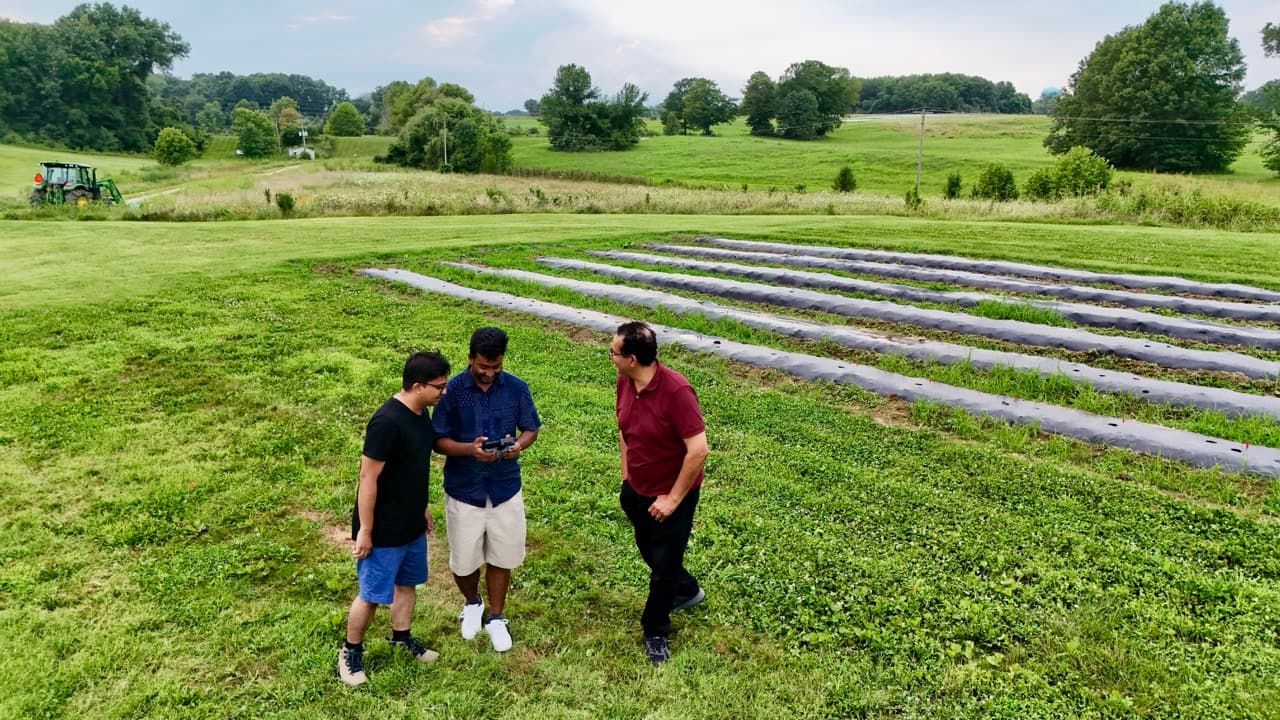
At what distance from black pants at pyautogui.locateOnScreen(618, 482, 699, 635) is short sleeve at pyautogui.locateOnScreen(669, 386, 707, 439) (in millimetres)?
387

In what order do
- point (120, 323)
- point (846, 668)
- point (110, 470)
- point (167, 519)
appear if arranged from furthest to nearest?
point (120, 323) → point (110, 470) → point (167, 519) → point (846, 668)

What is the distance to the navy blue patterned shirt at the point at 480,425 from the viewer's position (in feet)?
11.9

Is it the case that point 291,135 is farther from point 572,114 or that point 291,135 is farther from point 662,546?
point 662,546

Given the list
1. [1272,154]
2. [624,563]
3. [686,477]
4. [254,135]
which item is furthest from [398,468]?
[254,135]

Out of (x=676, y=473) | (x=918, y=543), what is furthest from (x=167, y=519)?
(x=918, y=543)

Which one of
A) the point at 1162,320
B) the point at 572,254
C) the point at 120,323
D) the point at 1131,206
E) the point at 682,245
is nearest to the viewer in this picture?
the point at 1162,320

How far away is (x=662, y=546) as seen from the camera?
3.73m

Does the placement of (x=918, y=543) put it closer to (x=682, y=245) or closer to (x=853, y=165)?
(x=682, y=245)

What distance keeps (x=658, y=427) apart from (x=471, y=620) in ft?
4.95

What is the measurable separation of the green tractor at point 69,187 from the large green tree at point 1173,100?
59383 mm

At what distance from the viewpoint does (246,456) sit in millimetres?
6234

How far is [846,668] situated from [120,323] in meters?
10.9

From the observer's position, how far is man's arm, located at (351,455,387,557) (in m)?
3.27

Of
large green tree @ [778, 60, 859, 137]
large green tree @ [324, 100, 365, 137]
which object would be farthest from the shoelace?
large green tree @ [324, 100, 365, 137]
